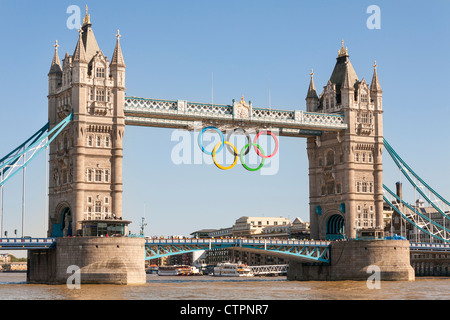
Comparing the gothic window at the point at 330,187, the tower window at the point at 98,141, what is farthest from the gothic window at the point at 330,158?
the tower window at the point at 98,141

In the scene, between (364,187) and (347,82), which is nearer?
(347,82)

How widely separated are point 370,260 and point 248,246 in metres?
16.3

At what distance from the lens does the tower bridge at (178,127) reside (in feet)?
341

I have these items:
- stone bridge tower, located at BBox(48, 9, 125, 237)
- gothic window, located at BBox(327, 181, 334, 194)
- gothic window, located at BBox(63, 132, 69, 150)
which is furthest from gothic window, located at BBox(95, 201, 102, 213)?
gothic window, located at BBox(327, 181, 334, 194)

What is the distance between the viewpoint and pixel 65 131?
10744 centimetres

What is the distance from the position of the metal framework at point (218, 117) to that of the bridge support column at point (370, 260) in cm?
1700

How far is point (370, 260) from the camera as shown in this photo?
114250 millimetres

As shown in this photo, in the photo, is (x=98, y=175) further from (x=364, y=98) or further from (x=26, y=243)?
(x=364, y=98)

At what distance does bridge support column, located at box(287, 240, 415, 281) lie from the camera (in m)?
114

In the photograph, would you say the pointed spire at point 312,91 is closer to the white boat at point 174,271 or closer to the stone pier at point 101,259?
the stone pier at point 101,259

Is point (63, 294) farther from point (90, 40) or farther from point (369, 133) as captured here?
point (369, 133)

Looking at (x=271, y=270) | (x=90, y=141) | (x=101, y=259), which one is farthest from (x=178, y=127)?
(x=271, y=270)
